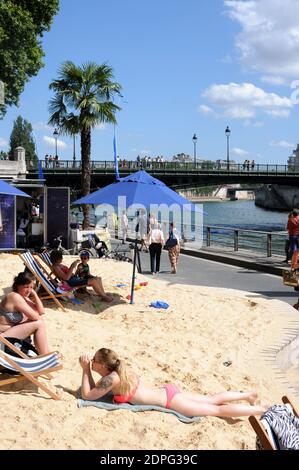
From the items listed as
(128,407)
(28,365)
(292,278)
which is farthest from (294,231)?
(28,365)

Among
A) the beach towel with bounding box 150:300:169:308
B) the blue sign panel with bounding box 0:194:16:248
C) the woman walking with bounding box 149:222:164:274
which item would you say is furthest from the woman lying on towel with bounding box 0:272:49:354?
the blue sign panel with bounding box 0:194:16:248

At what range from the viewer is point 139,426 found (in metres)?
4.90

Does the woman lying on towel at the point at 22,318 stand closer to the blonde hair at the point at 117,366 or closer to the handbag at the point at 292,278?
the blonde hair at the point at 117,366

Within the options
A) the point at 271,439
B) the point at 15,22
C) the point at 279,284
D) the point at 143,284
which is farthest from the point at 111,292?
the point at 15,22

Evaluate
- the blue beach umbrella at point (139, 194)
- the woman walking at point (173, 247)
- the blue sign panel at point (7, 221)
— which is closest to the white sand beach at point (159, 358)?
the blue beach umbrella at point (139, 194)

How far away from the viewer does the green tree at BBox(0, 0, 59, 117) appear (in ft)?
114

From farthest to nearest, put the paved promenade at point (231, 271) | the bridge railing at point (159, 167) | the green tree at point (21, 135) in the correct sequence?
the green tree at point (21, 135)
the bridge railing at point (159, 167)
the paved promenade at point (231, 271)

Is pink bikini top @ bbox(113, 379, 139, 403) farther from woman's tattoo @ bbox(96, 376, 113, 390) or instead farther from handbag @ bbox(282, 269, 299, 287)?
handbag @ bbox(282, 269, 299, 287)

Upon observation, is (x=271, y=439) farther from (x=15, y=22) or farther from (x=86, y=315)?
(x=15, y=22)

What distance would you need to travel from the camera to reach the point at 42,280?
8945 millimetres

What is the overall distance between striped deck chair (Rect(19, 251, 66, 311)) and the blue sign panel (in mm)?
8499

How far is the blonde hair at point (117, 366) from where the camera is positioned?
5242 millimetres

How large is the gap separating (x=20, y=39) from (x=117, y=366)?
35.2 meters

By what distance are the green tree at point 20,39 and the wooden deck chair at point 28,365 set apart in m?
30.8
